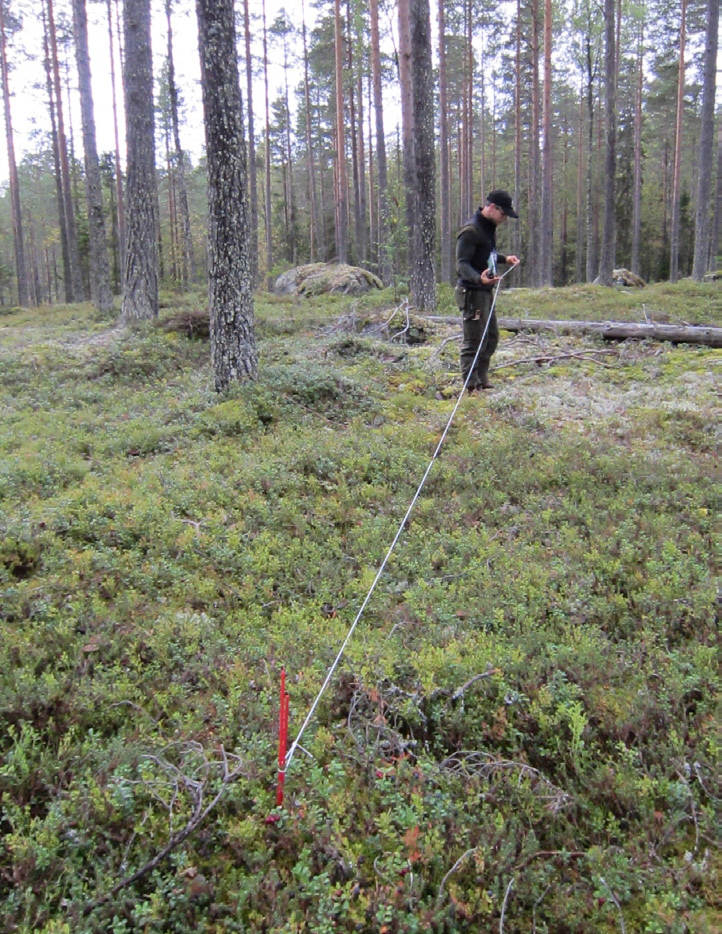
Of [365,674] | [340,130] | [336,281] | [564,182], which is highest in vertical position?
[564,182]

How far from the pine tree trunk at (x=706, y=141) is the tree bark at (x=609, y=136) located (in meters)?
2.79

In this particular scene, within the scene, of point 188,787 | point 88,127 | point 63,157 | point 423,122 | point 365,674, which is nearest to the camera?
point 188,787

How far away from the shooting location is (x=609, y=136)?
59.5 ft

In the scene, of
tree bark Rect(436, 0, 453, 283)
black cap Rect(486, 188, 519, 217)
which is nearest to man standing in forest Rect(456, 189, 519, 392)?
black cap Rect(486, 188, 519, 217)

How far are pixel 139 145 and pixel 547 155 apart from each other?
51.2 feet

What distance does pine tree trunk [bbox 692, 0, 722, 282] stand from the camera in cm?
1809

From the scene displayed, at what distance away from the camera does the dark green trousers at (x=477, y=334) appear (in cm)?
768

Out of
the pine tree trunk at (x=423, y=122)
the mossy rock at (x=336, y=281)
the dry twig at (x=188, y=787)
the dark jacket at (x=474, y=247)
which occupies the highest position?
the pine tree trunk at (x=423, y=122)

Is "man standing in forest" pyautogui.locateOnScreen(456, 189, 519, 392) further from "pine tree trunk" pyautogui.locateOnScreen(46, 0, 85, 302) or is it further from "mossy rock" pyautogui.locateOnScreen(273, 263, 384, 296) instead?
"pine tree trunk" pyautogui.locateOnScreen(46, 0, 85, 302)

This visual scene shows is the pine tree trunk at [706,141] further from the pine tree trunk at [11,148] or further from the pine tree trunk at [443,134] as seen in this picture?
the pine tree trunk at [11,148]

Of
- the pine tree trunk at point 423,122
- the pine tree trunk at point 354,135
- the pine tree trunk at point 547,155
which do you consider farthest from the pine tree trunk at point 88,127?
the pine tree trunk at point 547,155

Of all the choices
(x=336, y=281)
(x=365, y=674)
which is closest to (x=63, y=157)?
(x=336, y=281)

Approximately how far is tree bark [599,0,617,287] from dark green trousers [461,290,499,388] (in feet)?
43.9

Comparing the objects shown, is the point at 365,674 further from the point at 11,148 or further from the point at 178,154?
the point at 11,148
